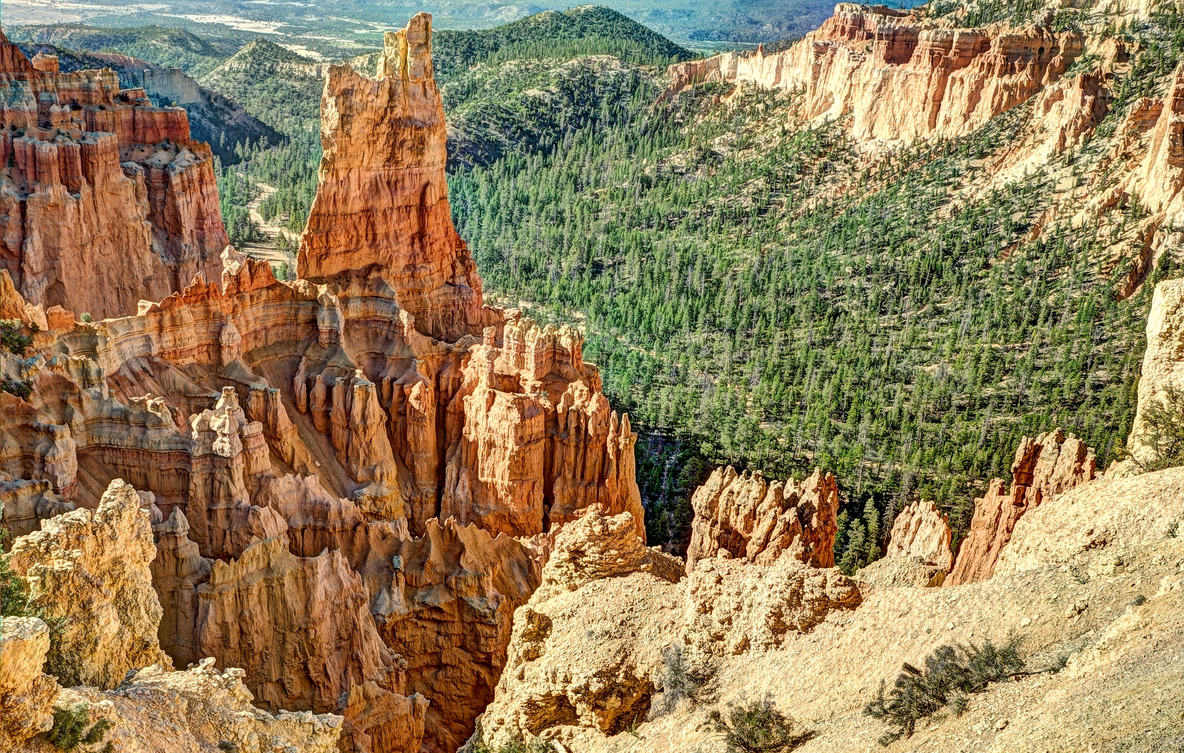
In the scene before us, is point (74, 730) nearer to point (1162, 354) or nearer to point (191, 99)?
→ point (1162, 354)

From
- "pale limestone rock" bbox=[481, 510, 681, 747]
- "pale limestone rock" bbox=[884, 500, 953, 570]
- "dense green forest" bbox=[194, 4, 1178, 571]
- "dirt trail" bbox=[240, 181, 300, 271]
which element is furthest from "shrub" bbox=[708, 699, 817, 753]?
"dirt trail" bbox=[240, 181, 300, 271]

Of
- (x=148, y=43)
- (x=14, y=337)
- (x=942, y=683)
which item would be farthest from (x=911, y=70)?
(x=148, y=43)

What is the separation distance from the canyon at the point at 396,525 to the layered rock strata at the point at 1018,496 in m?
0.15

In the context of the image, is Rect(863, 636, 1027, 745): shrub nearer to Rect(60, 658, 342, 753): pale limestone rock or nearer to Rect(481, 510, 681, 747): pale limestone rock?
Rect(481, 510, 681, 747): pale limestone rock

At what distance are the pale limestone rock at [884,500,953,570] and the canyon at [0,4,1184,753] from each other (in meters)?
0.19

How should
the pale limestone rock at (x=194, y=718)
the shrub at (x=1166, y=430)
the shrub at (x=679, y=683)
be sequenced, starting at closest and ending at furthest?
the pale limestone rock at (x=194, y=718), the shrub at (x=679, y=683), the shrub at (x=1166, y=430)

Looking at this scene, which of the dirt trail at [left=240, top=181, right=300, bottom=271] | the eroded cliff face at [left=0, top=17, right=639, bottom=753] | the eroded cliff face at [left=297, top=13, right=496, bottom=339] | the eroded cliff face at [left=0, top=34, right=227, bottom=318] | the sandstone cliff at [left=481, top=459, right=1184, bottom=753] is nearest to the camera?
the sandstone cliff at [left=481, top=459, right=1184, bottom=753]

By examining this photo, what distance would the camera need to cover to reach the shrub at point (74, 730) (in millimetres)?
11523

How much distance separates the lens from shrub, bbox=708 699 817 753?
47.0 ft

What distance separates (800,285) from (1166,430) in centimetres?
5708

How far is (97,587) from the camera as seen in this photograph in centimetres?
1515

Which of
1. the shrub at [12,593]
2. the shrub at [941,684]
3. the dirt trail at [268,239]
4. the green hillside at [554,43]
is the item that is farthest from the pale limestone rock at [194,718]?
the green hillside at [554,43]

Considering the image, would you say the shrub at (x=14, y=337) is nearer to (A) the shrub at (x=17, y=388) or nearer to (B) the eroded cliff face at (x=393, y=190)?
(A) the shrub at (x=17, y=388)

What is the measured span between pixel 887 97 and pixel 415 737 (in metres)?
92.0
